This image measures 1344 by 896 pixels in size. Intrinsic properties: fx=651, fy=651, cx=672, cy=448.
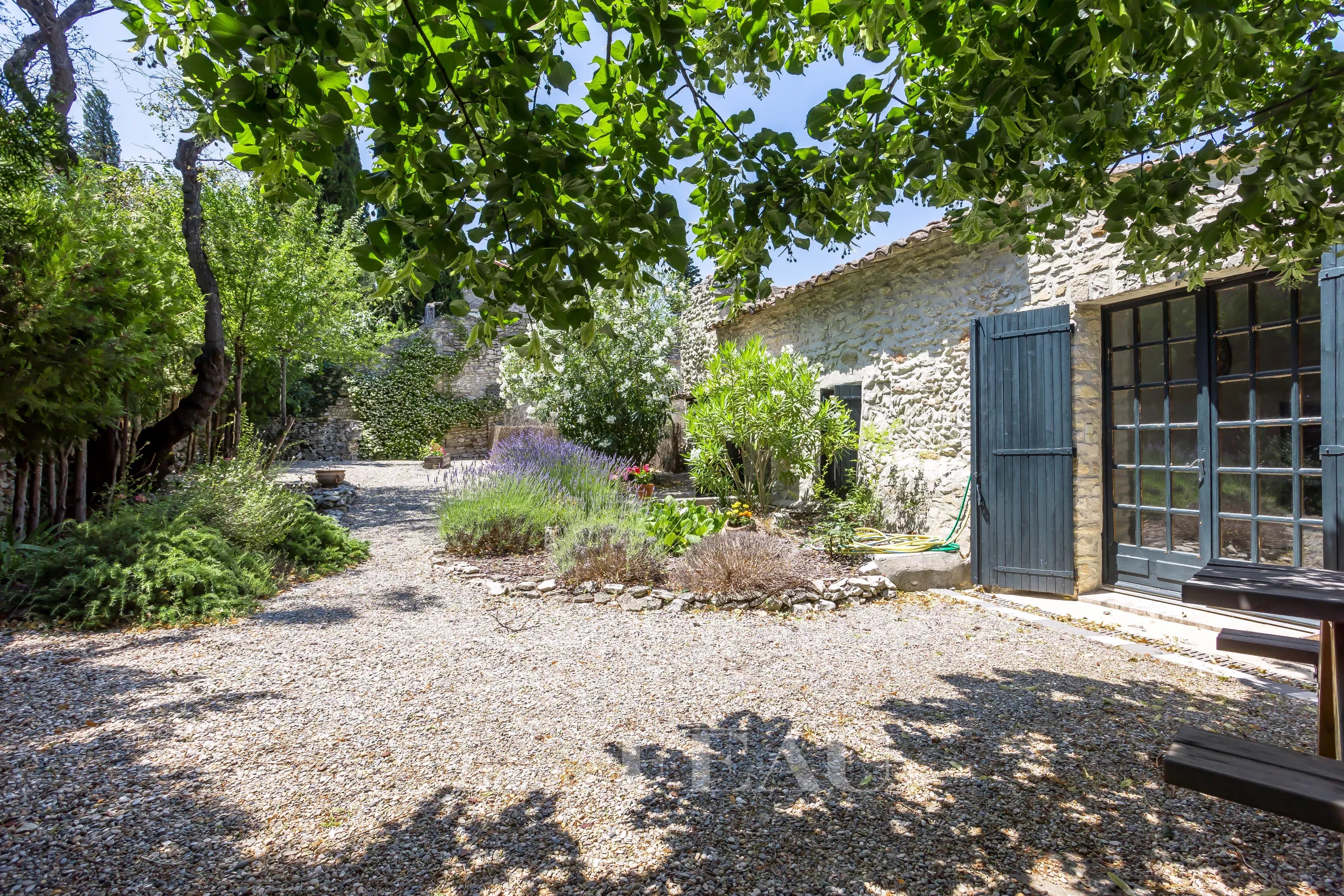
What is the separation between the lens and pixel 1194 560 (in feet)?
14.5

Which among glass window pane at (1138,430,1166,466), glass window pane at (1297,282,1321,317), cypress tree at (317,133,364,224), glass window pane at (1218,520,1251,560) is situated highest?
cypress tree at (317,133,364,224)

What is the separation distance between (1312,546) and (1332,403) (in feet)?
2.98

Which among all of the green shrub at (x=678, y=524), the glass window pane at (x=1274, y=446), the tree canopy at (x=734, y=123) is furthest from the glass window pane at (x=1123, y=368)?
the green shrub at (x=678, y=524)

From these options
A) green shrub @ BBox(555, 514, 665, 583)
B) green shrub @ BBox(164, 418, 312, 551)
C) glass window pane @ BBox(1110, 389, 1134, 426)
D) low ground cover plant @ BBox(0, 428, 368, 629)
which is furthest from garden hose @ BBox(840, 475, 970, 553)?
green shrub @ BBox(164, 418, 312, 551)

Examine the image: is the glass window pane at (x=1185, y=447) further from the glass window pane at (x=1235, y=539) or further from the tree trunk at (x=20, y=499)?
the tree trunk at (x=20, y=499)

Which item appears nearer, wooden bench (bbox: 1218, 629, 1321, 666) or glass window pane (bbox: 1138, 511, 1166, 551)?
wooden bench (bbox: 1218, 629, 1321, 666)

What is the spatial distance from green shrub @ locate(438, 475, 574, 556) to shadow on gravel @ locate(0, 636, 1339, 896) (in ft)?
10.9

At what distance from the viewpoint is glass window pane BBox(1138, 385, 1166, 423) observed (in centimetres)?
467

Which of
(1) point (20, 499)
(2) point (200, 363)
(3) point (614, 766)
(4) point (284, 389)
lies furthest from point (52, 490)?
(4) point (284, 389)

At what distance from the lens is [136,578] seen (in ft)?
13.3

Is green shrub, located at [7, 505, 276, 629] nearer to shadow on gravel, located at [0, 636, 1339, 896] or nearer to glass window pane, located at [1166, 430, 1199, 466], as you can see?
shadow on gravel, located at [0, 636, 1339, 896]

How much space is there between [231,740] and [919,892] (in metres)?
2.49

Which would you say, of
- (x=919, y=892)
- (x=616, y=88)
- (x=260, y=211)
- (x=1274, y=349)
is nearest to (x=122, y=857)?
(x=919, y=892)

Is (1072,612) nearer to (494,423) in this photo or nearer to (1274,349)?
(1274,349)
